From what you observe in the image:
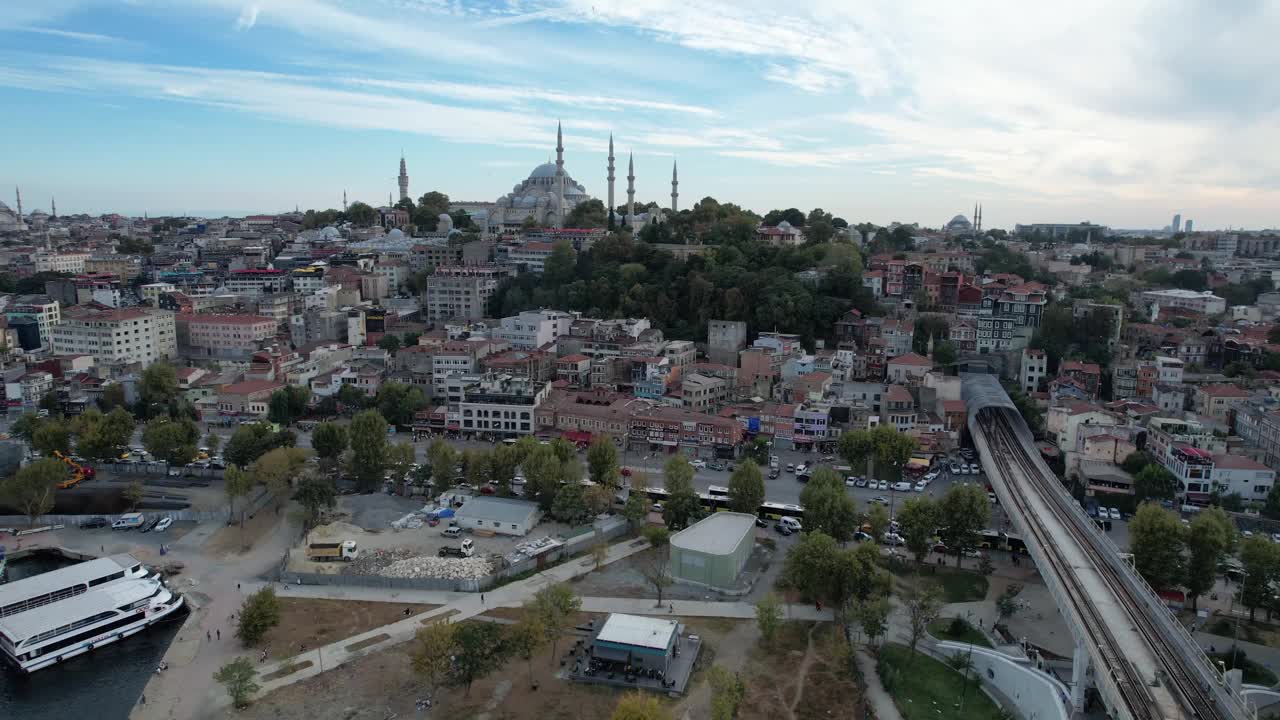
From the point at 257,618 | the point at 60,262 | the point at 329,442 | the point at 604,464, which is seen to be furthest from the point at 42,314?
the point at 257,618

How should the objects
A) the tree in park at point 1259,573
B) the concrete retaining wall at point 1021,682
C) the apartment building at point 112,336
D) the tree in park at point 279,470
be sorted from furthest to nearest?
1. the apartment building at point 112,336
2. the tree in park at point 279,470
3. the tree in park at point 1259,573
4. the concrete retaining wall at point 1021,682

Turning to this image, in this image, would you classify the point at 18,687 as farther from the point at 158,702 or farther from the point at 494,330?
the point at 494,330

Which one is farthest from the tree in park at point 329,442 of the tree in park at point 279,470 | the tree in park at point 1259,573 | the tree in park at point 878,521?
the tree in park at point 1259,573

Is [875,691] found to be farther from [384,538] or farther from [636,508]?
[384,538]

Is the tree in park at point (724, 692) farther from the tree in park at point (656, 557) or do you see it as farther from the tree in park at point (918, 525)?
the tree in park at point (918, 525)

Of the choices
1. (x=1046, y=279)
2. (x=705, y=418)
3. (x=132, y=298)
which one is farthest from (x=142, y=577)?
(x=1046, y=279)
